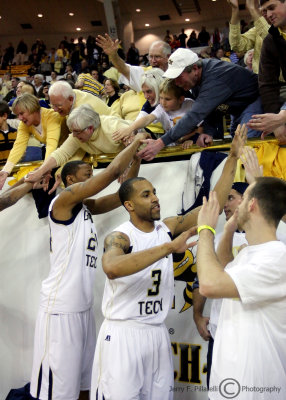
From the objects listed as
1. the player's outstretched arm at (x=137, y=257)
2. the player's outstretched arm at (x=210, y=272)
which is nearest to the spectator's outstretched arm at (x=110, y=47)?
the player's outstretched arm at (x=137, y=257)

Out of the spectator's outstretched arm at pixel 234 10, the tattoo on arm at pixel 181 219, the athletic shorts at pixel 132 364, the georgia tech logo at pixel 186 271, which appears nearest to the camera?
the athletic shorts at pixel 132 364

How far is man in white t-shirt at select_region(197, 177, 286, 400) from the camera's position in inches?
95.6

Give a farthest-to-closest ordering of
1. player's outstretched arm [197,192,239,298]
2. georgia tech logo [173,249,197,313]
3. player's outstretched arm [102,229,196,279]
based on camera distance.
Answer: georgia tech logo [173,249,197,313], player's outstretched arm [102,229,196,279], player's outstretched arm [197,192,239,298]

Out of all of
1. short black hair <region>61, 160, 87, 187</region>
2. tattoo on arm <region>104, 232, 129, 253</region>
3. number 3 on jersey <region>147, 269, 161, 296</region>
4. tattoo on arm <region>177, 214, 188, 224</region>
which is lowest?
number 3 on jersey <region>147, 269, 161, 296</region>

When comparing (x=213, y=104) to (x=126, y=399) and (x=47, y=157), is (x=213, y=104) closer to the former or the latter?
(x=47, y=157)

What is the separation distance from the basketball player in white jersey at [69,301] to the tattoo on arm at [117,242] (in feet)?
1.87

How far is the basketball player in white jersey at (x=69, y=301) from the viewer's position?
13.4 ft

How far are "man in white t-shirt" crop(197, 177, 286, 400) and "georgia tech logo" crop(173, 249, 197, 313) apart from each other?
177 cm

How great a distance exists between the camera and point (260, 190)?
8.59 feet

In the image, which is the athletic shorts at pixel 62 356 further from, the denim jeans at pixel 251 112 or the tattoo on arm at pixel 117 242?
the denim jeans at pixel 251 112

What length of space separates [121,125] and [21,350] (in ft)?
8.48

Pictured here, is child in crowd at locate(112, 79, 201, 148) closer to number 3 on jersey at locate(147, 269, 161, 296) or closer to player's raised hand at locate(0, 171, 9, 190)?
player's raised hand at locate(0, 171, 9, 190)

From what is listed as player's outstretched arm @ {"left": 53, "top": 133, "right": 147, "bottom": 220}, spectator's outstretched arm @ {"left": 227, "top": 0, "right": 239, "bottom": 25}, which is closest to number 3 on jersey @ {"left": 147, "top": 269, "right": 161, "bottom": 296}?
player's outstretched arm @ {"left": 53, "top": 133, "right": 147, "bottom": 220}

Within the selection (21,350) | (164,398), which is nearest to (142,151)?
(164,398)
